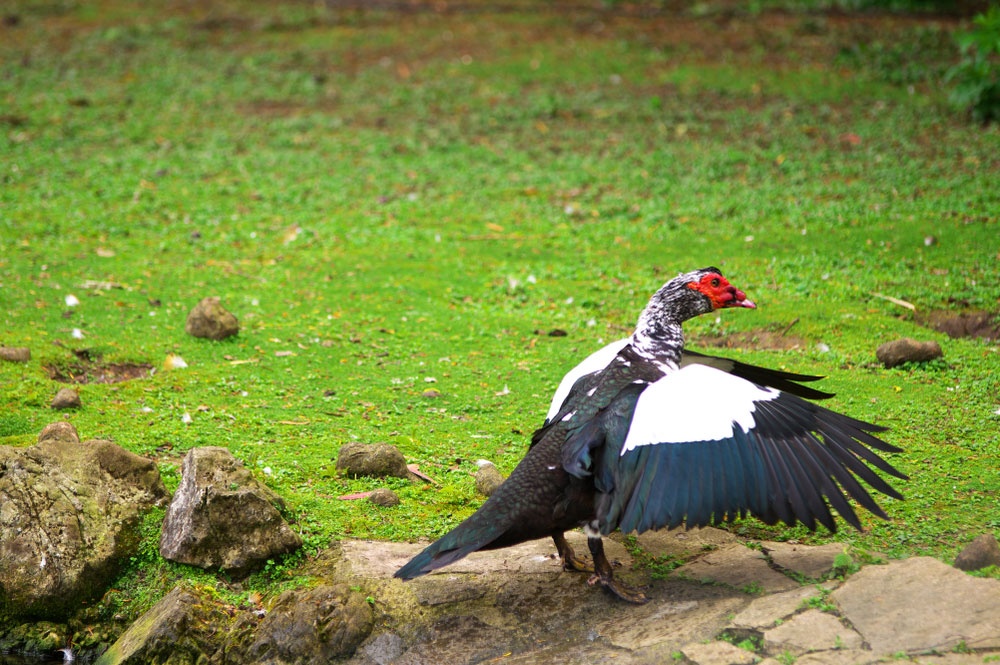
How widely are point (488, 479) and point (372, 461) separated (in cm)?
61

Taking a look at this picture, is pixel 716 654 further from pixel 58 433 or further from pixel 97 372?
pixel 97 372

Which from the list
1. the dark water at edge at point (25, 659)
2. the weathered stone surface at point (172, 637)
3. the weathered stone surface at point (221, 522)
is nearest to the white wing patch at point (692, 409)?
the weathered stone surface at point (221, 522)

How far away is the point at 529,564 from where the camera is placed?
467 cm

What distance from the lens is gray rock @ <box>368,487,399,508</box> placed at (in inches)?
200

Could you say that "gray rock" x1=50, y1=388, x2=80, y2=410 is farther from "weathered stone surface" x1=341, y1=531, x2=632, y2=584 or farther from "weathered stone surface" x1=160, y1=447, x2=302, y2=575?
"weathered stone surface" x1=341, y1=531, x2=632, y2=584

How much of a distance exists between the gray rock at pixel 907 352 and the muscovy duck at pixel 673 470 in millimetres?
2175

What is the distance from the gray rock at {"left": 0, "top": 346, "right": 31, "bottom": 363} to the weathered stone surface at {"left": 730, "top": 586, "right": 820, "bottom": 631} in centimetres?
454

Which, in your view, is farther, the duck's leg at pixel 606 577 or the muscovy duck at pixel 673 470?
the duck's leg at pixel 606 577

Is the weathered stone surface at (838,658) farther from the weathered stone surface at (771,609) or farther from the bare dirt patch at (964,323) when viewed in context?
the bare dirt patch at (964,323)

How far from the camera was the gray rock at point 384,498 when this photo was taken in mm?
5074

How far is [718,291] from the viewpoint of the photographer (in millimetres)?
5176

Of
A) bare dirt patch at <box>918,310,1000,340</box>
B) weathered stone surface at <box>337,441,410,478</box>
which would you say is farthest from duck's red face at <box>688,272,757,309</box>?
bare dirt patch at <box>918,310,1000,340</box>

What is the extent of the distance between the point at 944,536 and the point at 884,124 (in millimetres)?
7561

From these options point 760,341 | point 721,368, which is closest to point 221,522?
point 721,368
